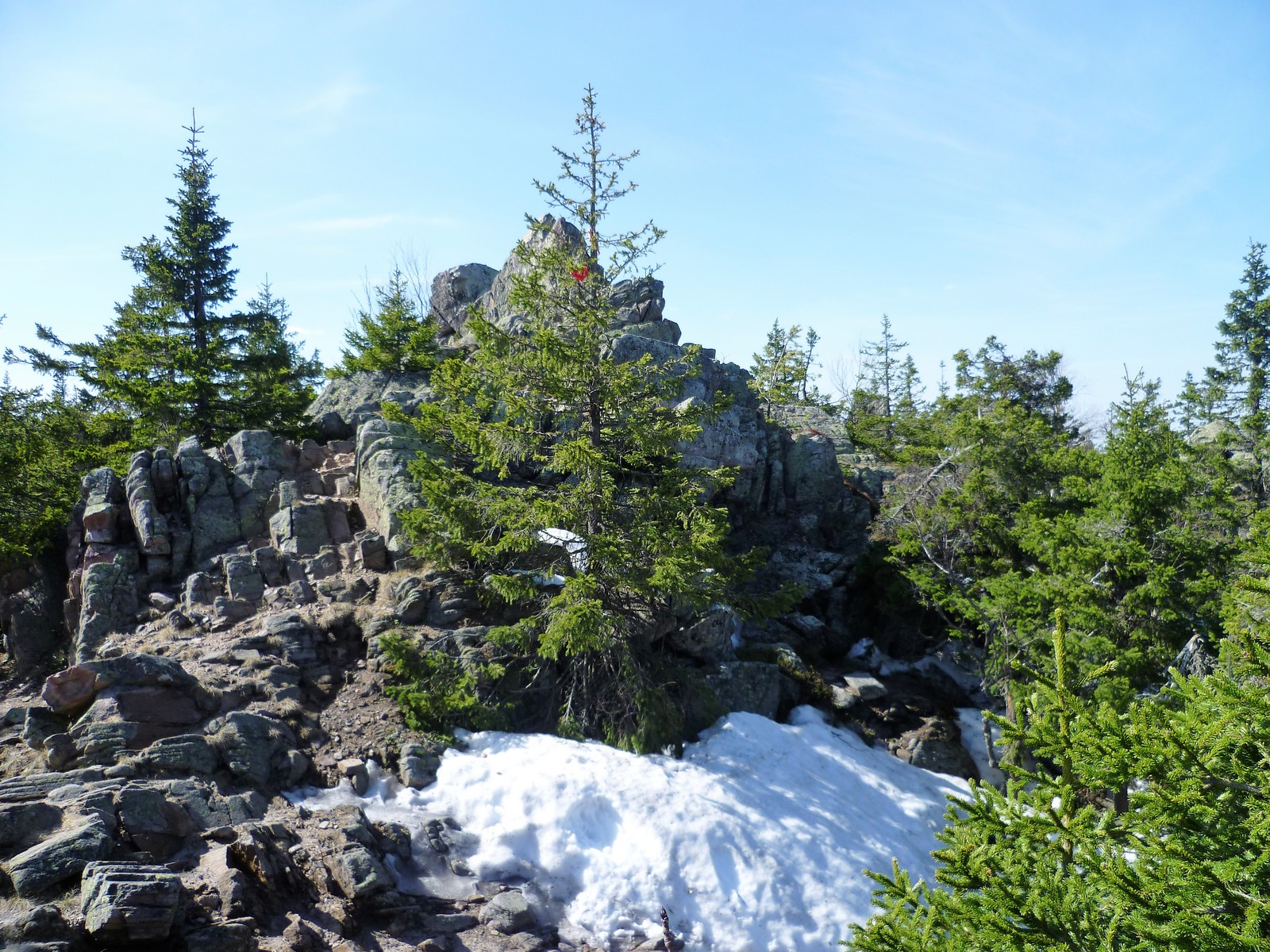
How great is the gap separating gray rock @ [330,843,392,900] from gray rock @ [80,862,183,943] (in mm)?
1949

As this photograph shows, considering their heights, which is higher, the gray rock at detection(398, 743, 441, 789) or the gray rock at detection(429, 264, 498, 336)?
the gray rock at detection(429, 264, 498, 336)

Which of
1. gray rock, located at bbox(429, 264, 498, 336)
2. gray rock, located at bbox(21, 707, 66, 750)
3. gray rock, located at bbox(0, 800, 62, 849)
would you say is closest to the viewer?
gray rock, located at bbox(0, 800, 62, 849)

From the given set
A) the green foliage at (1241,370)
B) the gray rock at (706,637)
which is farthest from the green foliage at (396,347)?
the green foliage at (1241,370)

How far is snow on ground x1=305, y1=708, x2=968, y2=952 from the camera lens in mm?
10086

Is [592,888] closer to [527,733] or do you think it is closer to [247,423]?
[527,733]

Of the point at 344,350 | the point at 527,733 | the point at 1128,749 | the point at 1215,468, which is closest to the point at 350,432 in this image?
the point at 344,350

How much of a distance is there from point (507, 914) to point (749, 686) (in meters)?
7.68

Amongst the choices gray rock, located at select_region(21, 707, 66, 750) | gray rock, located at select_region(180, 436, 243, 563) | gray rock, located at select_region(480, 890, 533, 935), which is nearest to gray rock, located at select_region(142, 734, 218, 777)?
gray rock, located at select_region(21, 707, 66, 750)

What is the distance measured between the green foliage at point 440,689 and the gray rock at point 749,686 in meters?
4.78

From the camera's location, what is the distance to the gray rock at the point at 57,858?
7078 millimetres

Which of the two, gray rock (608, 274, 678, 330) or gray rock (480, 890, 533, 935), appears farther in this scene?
gray rock (608, 274, 678, 330)

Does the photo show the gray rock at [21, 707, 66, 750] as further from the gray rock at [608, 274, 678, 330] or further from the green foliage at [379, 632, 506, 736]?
the gray rock at [608, 274, 678, 330]

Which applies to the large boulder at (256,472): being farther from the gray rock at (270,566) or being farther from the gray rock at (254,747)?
the gray rock at (254,747)

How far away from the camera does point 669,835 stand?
10.9 meters
